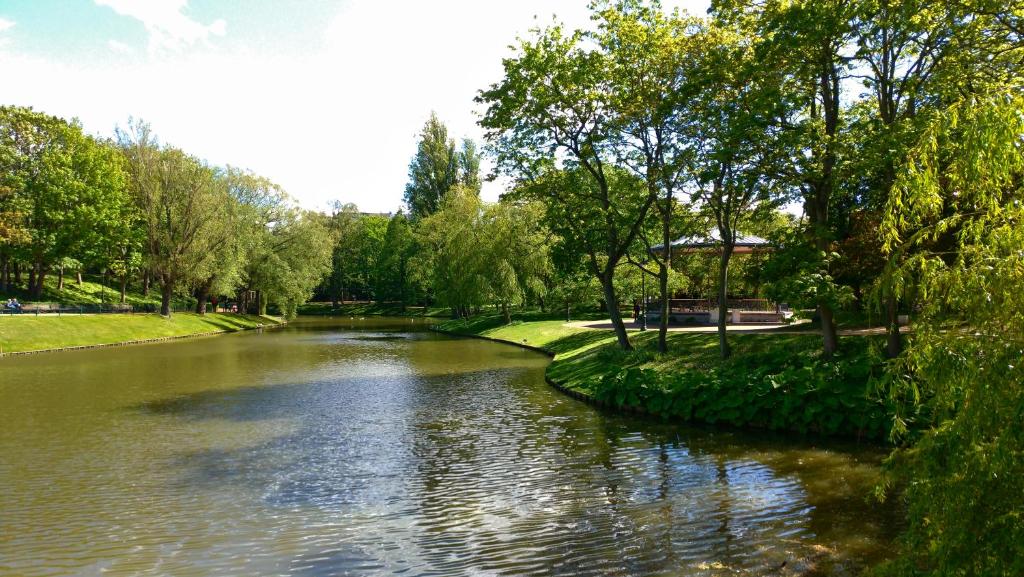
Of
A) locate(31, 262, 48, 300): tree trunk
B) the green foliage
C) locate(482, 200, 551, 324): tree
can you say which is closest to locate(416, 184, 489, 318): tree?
locate(482, 200, 551, 324): tree

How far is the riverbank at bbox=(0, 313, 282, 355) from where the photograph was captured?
39219mm

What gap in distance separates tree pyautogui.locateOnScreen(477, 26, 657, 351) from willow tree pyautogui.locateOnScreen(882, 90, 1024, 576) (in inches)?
816

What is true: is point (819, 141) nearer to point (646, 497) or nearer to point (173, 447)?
point (646, 497)

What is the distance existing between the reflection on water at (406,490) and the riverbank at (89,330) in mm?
19593

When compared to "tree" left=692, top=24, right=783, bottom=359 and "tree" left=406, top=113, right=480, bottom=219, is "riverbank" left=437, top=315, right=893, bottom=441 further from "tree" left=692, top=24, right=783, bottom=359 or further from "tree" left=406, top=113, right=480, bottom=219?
"tree" left=406, top=113, right=480, bottom=219

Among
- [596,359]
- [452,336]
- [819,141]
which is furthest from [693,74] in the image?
[452,336]

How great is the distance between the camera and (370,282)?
11056cm

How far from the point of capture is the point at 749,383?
1820 centimetres

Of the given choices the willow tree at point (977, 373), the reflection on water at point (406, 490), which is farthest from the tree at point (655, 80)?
the willow tree at point (977, 373)

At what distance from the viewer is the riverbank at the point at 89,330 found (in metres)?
39.2

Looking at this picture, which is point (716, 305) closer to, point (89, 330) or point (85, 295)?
point (89, 330)

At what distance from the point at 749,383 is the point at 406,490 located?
1045 cm

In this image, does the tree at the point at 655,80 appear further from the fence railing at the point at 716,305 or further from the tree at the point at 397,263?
the tree at the point at 397,263

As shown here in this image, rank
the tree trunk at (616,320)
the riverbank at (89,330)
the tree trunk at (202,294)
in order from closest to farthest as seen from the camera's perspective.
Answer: the tree trunk at (616,320), the riverbank at (89,330), the tree trunk at (202,294)
